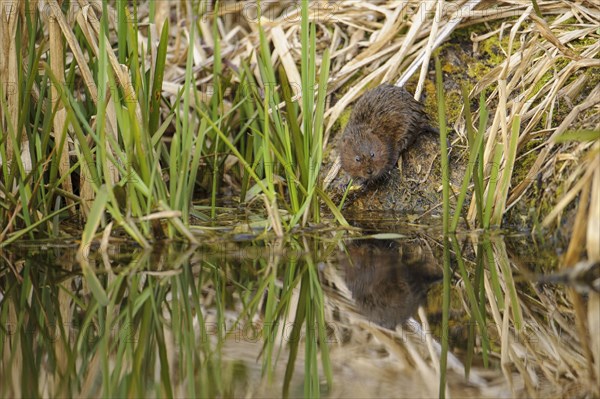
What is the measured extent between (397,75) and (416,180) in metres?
0.73

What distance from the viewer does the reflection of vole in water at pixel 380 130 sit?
457cm

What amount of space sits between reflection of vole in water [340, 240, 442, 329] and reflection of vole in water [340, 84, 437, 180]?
725 mm

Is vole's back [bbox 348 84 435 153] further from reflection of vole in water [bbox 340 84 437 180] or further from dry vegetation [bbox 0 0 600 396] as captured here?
dry vegetation [bbox 0 0 600 396]

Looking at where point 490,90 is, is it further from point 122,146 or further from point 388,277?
point 122,146

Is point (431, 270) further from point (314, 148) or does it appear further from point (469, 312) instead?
point (314, 148)

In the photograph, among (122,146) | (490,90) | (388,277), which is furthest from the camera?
(490,90)

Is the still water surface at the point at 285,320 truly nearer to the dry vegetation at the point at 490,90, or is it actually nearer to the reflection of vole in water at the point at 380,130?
the dry vegetation at the point at 490,90

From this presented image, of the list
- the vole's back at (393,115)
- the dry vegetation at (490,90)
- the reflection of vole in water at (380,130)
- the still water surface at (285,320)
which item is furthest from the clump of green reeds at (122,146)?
the vole's back at (393,115)

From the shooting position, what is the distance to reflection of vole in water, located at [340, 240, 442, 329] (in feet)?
9.60

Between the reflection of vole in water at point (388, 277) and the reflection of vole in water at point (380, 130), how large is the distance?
72cm

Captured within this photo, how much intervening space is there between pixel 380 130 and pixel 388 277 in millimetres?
1521

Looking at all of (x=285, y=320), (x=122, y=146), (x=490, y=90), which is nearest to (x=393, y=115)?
(x=490, y=90)

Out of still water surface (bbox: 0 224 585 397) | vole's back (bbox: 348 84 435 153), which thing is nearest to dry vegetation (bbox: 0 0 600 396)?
still water surface (bbox: 0 224 585 397)

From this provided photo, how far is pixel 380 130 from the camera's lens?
4645 millimetres
